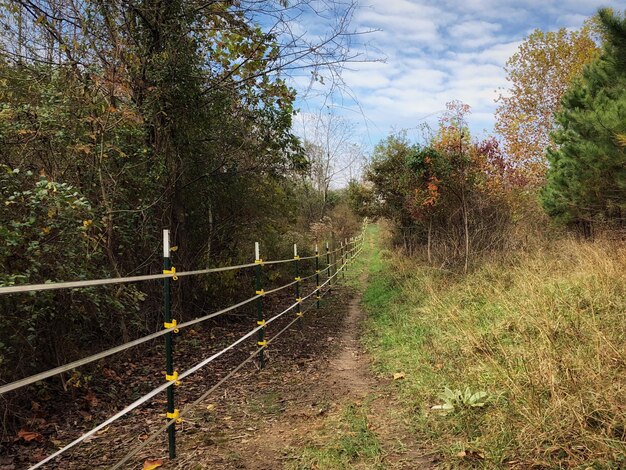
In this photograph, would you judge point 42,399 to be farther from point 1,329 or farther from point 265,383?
point 265,383

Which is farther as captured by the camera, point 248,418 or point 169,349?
point 248,418

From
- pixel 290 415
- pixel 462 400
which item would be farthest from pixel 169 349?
pixel 462 400

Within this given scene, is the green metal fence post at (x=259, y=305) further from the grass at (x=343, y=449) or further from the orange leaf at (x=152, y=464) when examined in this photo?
the orange leaf at (x=152, y=464)

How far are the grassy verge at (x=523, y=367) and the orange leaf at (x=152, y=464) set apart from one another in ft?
6.76

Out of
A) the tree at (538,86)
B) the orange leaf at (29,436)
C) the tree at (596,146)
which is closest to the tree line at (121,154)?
the orange leaf at (29,436)

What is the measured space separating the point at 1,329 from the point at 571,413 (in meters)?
4.67

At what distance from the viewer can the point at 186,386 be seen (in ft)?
16.4

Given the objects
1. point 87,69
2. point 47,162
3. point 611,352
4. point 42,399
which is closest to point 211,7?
point 87,69

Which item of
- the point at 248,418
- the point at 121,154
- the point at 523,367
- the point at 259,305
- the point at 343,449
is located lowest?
the point at 248,418

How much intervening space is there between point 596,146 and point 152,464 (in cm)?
779

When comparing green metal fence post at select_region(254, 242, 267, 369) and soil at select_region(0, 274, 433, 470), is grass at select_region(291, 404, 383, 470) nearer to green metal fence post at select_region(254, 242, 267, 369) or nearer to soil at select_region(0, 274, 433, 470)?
soil at select_region(0, 274, 433, 470)

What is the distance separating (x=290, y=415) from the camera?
4.07 meters

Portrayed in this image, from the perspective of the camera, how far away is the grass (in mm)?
3041

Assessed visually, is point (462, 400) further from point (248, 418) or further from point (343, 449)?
point (248, 418)
